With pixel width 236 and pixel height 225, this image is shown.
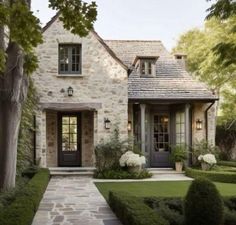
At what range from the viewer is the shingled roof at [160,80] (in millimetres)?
17750

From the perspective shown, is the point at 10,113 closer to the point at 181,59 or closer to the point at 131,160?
the point at 131,160

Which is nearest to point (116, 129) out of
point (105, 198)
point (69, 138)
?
point (69, 138)

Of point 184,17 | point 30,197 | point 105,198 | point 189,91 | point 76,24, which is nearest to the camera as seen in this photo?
point 76,24

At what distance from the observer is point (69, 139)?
18.2 meters

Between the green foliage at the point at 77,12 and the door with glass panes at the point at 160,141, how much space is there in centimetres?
1316

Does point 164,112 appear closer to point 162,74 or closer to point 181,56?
point 162,74

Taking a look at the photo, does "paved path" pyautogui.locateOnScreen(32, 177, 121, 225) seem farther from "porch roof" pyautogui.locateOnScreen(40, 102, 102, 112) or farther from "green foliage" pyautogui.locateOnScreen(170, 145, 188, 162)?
"green foliage" pyautogui.locateOnScreen(170, 145, 188, 162)

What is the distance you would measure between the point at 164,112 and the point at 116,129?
126 inches

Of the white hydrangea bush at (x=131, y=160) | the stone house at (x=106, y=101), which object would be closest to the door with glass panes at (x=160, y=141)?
the stone house at (x=106, y=101)

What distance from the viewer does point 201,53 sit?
2514cm

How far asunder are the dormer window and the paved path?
24.2 feet

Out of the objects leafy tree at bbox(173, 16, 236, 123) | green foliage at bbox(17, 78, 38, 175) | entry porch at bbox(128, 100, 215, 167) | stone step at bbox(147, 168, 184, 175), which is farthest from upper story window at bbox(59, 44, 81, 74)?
leafy tree at bbox(173, 16, 236, 123)

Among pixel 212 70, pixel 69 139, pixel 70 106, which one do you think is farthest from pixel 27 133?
pixel 212 70

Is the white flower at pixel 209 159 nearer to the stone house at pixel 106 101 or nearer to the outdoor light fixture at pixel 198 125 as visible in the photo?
the stone house at pixel 106 101
